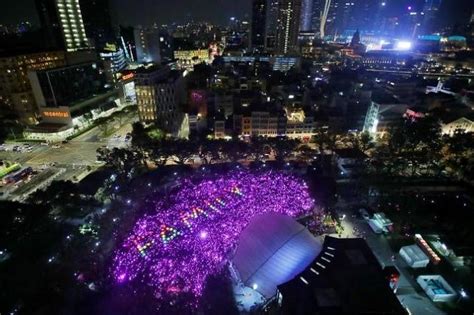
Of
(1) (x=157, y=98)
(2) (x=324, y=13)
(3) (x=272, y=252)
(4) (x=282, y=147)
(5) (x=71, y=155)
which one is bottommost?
(5) (x=71, y=155)

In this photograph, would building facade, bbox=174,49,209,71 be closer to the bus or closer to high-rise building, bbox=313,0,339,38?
the bus

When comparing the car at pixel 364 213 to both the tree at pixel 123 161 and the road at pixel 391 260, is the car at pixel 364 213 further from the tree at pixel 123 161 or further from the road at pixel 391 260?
the tree at pixel 123 161

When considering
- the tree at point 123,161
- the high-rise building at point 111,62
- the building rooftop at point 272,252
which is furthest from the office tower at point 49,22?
the building rooftop at point 272,252

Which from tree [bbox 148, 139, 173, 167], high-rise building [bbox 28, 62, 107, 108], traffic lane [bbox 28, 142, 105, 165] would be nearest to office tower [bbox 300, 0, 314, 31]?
high-rise building [bbox 28, 62, 107, 108]

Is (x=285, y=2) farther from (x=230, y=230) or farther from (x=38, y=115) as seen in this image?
(x=230, y=230)

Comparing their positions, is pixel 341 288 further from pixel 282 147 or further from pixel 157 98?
pixel 157 98

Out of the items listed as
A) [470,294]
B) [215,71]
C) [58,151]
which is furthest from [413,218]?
[215,71]

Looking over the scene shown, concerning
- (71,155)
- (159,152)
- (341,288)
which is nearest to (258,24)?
(159,152)
